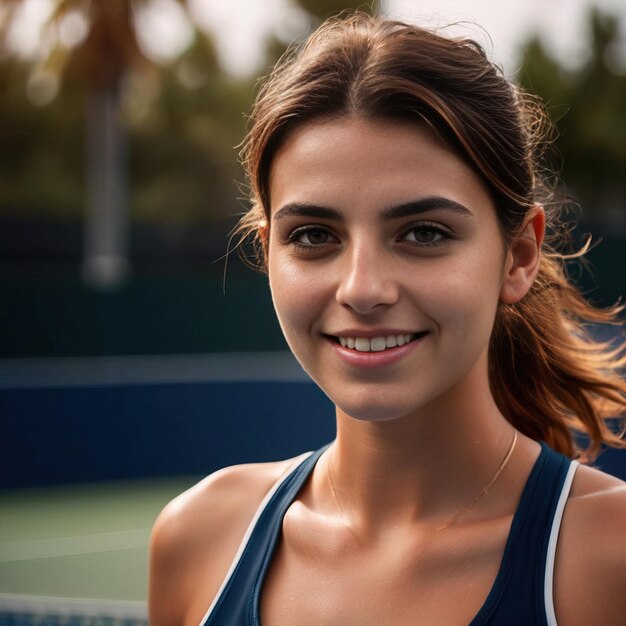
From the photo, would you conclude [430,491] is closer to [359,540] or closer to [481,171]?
[359,540]

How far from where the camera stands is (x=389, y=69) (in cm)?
198

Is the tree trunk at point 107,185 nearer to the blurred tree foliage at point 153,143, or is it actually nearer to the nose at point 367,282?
the blurred tree foliage at point 153,143

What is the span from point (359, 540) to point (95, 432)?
6906 millimetres

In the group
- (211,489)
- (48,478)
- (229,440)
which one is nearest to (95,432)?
(48,478)

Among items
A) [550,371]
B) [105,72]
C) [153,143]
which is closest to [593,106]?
[153,143]

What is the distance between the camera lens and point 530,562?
73.5 inches

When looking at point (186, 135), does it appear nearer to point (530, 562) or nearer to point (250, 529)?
point (250, 529)

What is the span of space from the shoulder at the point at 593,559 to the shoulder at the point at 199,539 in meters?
0.69

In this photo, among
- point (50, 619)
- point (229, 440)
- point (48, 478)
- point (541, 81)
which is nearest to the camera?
Answer: point (50, 619)

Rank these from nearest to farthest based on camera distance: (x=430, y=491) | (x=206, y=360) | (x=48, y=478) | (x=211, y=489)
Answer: (x=430, y=491)
(x=211, y=489)
(x=48, y=478)
(x=206, y=360)

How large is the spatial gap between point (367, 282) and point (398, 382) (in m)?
0.19

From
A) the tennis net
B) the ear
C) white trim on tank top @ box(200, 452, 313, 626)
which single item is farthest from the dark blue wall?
the ear

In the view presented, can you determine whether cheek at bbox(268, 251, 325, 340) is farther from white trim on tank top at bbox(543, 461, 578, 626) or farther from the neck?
white trim on tank top at bbox(543, 461, 578, 626)

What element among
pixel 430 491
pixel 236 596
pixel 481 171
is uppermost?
pixel 481 171
